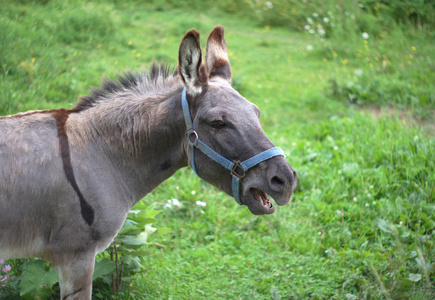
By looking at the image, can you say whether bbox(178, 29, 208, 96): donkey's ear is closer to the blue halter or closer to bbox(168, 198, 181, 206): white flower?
the blue halter

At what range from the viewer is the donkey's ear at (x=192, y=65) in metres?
2.13

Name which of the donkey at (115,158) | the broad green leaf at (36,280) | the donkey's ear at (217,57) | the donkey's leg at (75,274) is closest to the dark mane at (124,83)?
the donkey at (115,158)

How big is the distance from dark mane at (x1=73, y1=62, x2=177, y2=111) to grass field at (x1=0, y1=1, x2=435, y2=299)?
122 centimetres

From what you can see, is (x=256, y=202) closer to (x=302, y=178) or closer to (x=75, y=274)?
(x=75, y=274)

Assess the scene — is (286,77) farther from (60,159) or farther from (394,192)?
(60,159)

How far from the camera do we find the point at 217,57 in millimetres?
2576

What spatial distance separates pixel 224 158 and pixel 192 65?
59 cm

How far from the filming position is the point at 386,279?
3078 mm

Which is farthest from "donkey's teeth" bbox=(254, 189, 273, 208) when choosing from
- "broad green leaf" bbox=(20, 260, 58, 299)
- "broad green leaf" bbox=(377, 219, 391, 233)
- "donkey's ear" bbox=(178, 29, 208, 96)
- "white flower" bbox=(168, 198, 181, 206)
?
"broad green leaf" bbox=(377, 219, 391, 233)

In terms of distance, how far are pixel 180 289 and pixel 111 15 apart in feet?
20.8

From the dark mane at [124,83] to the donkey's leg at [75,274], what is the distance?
3.11ft

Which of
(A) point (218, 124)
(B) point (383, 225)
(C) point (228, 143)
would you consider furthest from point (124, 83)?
(B) point (383, 225)

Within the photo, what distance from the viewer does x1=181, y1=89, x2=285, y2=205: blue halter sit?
6.88 feet

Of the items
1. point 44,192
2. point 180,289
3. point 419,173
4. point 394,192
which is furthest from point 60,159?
point 419,173
